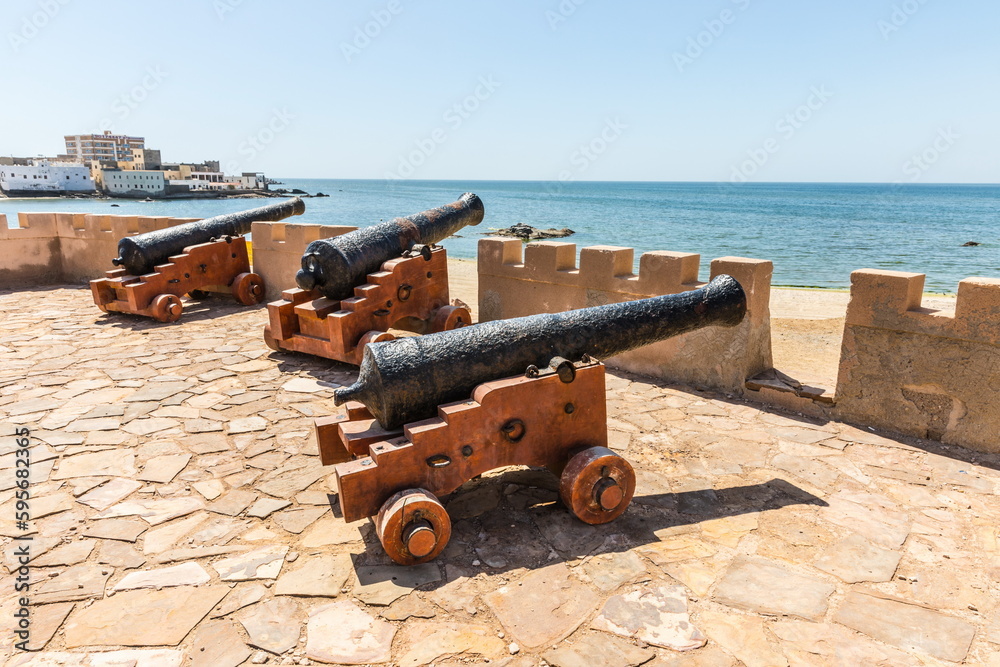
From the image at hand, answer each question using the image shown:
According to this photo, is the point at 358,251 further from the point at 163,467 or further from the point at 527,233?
the point at 527,233

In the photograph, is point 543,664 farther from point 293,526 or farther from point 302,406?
point 302,406

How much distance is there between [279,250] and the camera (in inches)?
317

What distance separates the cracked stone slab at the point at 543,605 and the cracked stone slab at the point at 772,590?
55cm

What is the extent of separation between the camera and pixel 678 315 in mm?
3553

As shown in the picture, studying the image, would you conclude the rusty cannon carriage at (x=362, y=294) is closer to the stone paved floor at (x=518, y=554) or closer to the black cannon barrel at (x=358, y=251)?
the black cannon barrel at (x=358, y=251)

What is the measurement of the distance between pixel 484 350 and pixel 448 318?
308 cm

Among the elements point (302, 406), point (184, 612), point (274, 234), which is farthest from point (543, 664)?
point (274, 234)

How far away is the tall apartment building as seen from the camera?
116 metres

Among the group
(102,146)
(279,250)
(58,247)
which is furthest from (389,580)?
(102,146)

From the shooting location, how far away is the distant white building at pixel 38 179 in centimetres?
8362

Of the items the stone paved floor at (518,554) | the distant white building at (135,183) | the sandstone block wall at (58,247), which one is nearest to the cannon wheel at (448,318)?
the stone paved floor at (518,554)

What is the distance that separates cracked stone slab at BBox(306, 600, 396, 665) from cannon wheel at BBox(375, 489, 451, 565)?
288mm

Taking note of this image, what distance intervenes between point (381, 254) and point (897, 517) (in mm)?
4504

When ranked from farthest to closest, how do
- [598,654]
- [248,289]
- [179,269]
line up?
[248,289] → [179,269] → [598,654]
